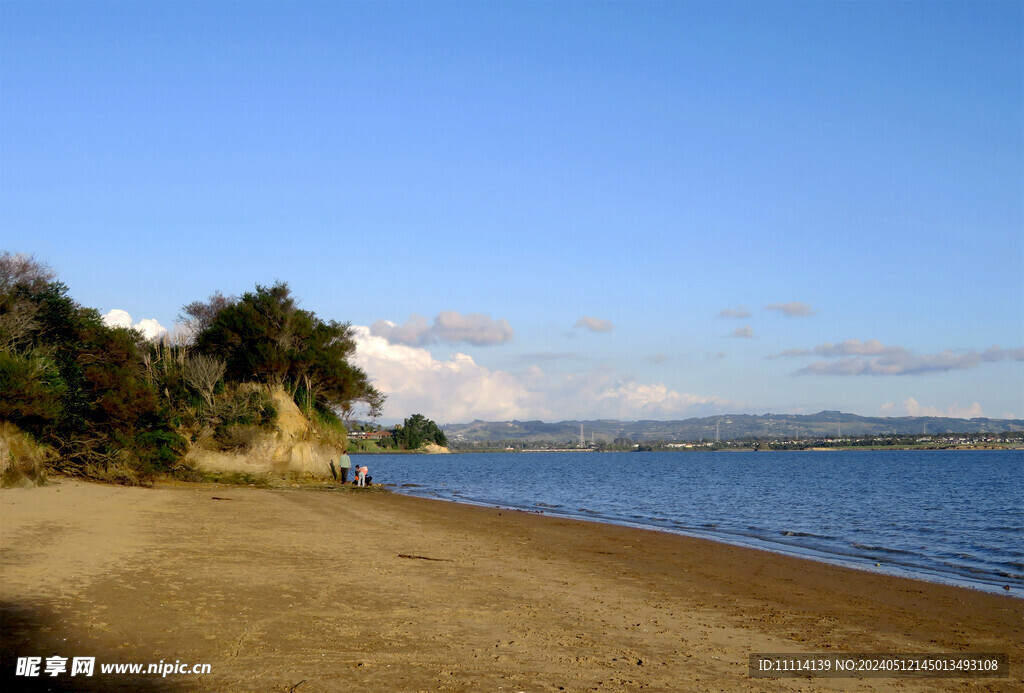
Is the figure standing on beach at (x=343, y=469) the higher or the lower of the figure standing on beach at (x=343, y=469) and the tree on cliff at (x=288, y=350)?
the lower

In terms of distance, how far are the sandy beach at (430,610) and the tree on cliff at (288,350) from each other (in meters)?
23.4

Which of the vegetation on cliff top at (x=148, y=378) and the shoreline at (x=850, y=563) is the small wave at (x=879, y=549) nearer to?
the shoreline at (x=850, y=563)

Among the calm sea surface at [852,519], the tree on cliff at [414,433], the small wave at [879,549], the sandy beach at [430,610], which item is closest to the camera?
the sandy beach at [430,610]

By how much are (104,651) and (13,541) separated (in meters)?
6.76

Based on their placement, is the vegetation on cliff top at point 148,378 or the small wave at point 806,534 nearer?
the small wave at point 806,534

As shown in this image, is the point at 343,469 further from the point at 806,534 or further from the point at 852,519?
the point at 852,519

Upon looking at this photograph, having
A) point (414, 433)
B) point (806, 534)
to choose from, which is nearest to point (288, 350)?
point (806, 534)

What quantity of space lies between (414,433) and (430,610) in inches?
7161

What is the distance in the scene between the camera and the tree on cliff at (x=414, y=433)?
188 m

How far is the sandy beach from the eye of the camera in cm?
704

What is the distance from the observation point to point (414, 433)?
620ft

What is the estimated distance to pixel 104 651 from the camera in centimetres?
703

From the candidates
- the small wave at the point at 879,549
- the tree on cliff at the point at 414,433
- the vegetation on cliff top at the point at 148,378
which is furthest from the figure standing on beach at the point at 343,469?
the tree on cliff at the point at 414,433

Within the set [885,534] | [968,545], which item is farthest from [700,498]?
[968,545]
